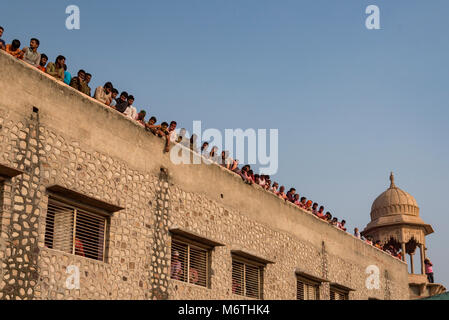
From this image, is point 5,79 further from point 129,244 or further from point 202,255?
point 202,255

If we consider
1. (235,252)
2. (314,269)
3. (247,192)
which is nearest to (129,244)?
(235,252)

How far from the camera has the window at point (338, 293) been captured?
22.6 metres

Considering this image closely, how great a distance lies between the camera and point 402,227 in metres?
32.8

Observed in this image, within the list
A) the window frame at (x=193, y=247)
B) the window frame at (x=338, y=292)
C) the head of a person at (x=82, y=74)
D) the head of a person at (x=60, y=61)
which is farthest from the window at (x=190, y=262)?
the window frame at (x=338, y=292)

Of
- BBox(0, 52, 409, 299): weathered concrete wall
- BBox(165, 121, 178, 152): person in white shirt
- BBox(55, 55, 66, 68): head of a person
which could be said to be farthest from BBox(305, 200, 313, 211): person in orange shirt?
BBox(55, 55, 66, 68): head of a person

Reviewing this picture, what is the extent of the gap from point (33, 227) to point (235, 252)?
697 centimetres

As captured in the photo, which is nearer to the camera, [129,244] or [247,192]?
[129,244]

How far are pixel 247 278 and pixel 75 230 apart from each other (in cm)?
668

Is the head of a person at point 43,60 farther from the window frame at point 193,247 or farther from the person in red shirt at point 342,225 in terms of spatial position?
the person in red shirt at point 342,225

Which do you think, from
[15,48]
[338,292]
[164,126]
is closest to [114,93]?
[164,126]

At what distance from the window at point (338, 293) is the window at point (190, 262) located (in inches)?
306

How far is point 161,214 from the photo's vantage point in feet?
49.1

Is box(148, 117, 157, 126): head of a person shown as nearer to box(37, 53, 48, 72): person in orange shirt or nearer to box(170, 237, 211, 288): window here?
box(170, 237, 211, 288): window
